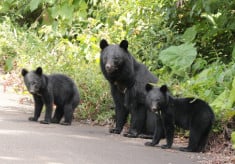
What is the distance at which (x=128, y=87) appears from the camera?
Answer: 34.0ft

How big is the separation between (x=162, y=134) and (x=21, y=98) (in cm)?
530

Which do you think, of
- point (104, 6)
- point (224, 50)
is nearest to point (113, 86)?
point (224, 50)

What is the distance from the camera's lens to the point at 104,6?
1683 centimetres

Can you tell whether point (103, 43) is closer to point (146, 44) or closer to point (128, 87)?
point (128, 87)

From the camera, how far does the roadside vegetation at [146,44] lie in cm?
837

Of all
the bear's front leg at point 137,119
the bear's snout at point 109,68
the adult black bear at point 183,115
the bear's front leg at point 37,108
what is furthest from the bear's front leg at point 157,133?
the bear's front leg at point 37,108

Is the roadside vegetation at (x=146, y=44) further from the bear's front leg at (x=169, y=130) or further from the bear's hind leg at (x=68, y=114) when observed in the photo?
the bear's hind leg at (x=68, y=114)

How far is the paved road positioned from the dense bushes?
3.18 feet

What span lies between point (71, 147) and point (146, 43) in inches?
221

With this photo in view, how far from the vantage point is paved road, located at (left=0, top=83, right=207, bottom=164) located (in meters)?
7.36

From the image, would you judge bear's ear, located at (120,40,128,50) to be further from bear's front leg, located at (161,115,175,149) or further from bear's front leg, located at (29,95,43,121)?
bear's front leg, located at (29,95,43,121)

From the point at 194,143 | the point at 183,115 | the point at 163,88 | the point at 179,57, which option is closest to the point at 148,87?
the point at 163,88

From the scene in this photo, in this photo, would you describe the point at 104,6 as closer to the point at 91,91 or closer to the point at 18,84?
the point at 18,84

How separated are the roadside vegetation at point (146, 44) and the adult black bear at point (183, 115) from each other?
0.26m
